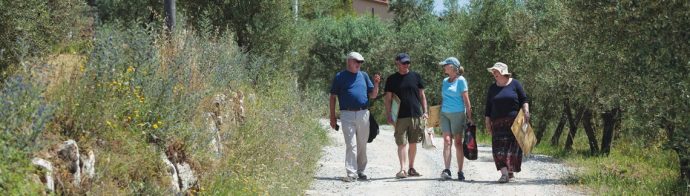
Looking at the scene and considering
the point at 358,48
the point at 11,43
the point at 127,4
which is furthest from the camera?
the point at 358,48

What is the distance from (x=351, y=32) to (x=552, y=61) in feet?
109

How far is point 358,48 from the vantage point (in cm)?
5300

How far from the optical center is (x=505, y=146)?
38.9ft

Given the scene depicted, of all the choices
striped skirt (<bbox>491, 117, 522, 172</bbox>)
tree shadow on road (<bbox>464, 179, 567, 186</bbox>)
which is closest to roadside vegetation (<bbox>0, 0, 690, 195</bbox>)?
tree shadow on road (<bbox>464, 179, 567, 186</bbox>)

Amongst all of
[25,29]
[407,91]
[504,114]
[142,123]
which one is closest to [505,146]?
[504,114]

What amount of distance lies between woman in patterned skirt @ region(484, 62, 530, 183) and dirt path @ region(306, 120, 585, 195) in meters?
0.30

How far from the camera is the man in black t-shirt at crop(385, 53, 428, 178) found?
12.0m

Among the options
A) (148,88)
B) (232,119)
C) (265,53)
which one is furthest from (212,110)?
(265,53)

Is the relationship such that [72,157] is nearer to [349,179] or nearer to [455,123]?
[349,179]

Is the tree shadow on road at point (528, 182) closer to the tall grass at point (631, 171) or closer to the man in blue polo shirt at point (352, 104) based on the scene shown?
the tall grass at point (631, 171)

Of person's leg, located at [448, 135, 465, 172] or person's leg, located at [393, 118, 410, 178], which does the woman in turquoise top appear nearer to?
person's leg, located at [448, 135, 465, 172]

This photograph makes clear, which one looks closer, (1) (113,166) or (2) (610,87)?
(1) (113,166)

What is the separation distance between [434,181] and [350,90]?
5.53 feet

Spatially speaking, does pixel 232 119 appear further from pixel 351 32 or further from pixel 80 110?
pixel 351 32
